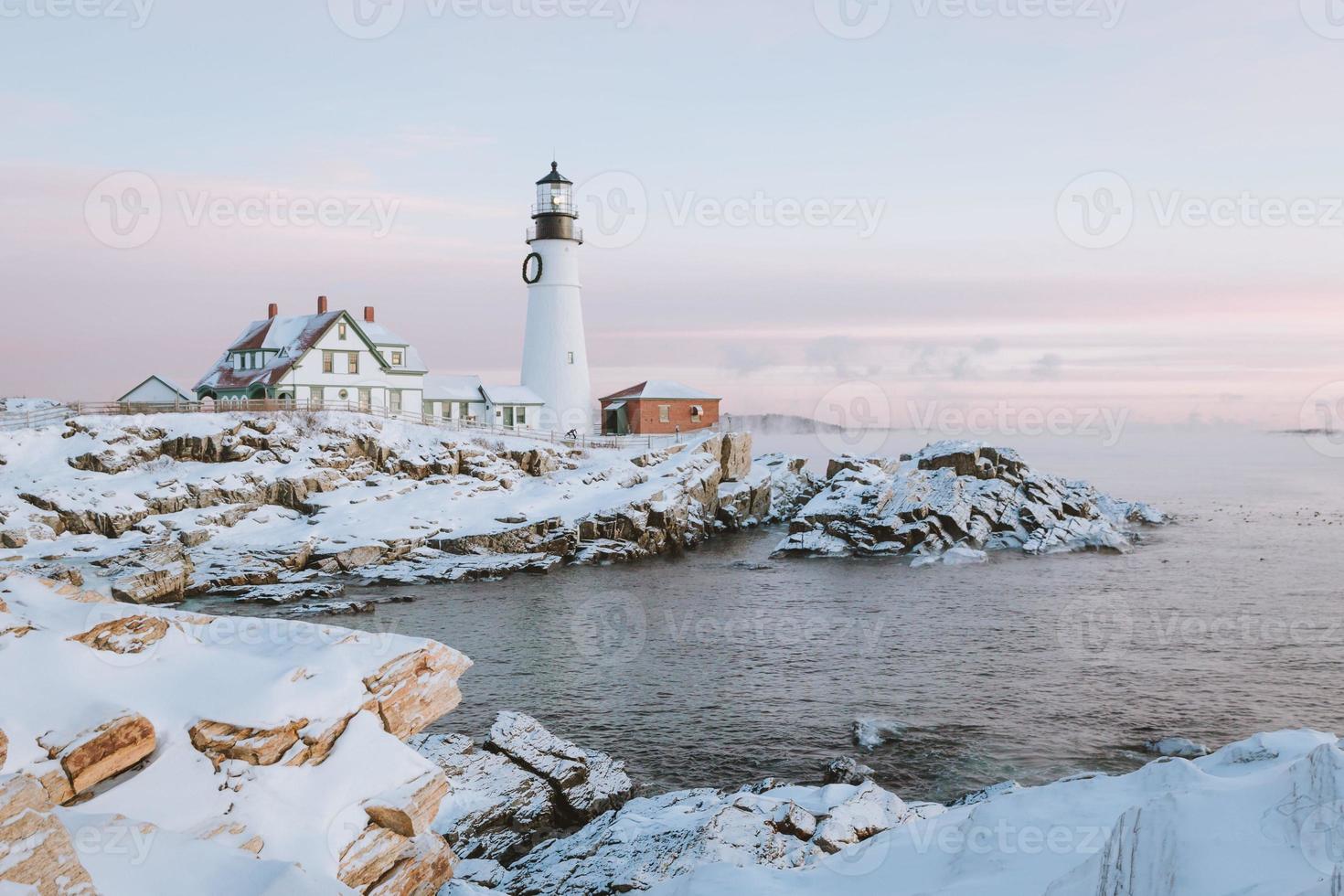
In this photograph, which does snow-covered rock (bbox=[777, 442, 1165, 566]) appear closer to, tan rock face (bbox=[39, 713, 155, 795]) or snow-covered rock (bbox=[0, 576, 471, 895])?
snow-covered rock (bbox=[0, 576, 471, 895])

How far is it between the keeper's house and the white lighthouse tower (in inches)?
396

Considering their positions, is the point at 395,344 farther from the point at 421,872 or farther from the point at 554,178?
the point at 421,872

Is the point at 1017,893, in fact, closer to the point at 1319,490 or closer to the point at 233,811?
the point at 233,811

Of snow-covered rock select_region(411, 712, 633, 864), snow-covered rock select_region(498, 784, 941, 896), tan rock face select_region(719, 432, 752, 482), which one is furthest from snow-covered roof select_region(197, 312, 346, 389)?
snow-covered rock select_region(498, 784, 941, 896)

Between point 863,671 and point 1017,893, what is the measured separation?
1859 centimetres

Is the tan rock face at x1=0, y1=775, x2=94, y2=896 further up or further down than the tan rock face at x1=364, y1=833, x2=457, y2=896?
further up

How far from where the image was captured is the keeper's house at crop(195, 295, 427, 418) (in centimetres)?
6019

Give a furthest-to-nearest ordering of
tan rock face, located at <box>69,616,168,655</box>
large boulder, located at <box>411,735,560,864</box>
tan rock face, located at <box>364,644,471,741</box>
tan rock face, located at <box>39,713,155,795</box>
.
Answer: large boulder, located at <box>411,735,560,864</box>
tan rock face, located at <box>364,644,471,741</box>
tan rock face, located at <box>69,616,168,655</box>
tan rock face, located at <box>39,713,155,795</box>

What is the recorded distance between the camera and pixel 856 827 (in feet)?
48.1

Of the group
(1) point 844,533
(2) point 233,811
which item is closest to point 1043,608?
(1) point 844,533

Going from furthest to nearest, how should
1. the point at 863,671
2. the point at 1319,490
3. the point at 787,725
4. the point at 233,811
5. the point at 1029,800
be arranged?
1. the point at 1319,490
2. the point at 863,671
3. the point at 787,725
4. the point at 1029,800
5. the point at 233,811

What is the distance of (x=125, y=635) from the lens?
1259 centimetres

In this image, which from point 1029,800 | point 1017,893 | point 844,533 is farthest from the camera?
point 844,533

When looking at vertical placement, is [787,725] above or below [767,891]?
below
